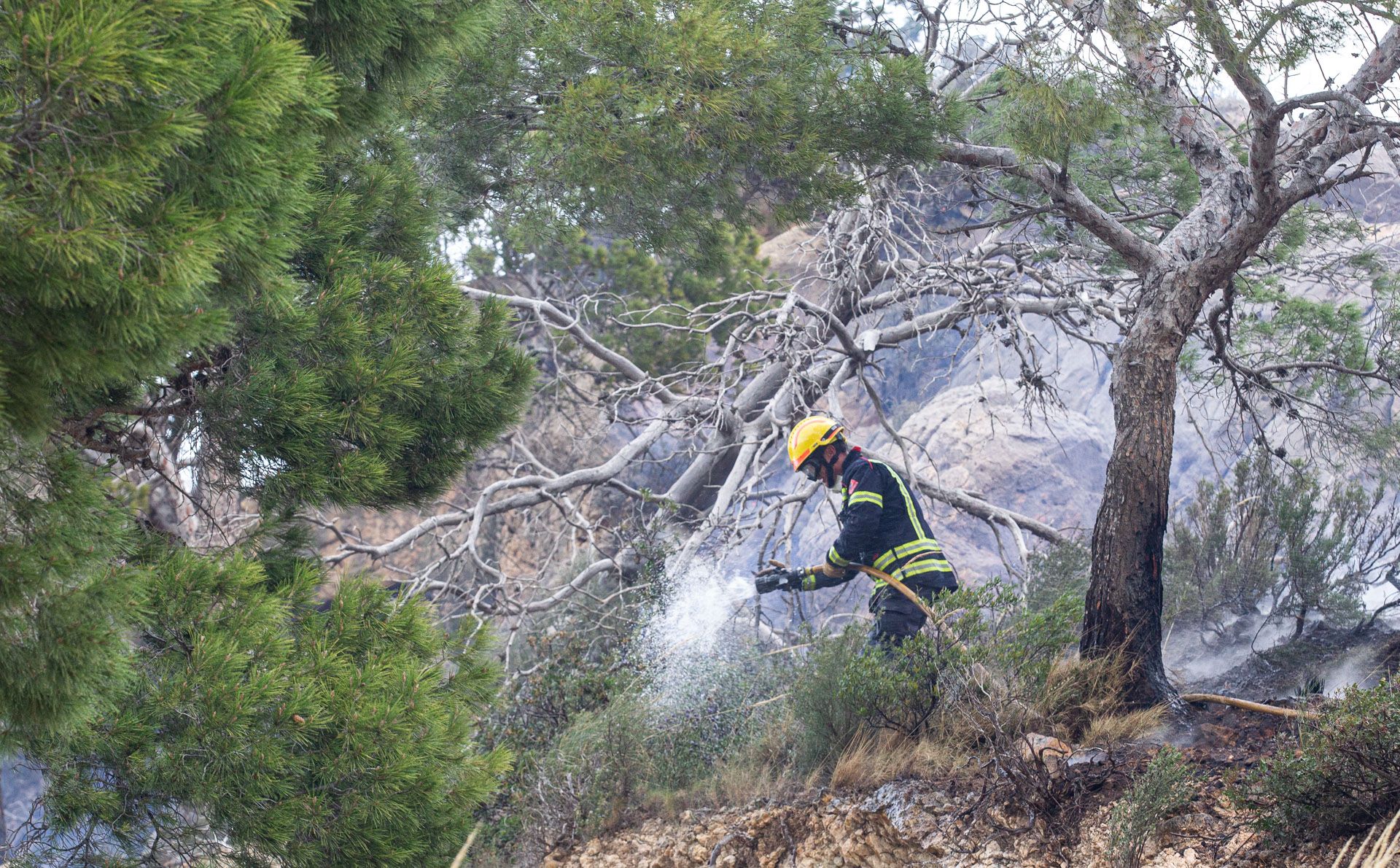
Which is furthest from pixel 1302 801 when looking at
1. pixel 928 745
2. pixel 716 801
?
pixel 716 801

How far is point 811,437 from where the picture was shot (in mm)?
6203

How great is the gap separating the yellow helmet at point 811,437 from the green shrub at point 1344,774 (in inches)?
127

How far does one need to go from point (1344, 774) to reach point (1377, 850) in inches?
20.3

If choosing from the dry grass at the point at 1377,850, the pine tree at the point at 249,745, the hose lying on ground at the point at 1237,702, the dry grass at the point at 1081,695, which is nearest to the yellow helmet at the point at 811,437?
the dry grass at the point at 1081,695

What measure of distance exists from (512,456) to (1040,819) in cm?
835

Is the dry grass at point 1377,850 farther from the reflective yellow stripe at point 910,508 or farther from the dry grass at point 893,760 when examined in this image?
the reflective yellow stripe at point 910,508

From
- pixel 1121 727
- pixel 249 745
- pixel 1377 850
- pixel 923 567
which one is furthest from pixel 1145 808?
pixel 249 745

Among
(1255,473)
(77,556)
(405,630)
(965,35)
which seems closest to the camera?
(77,556)

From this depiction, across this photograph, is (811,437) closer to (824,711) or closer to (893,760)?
(824,711)

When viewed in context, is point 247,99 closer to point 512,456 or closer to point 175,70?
point 175,70

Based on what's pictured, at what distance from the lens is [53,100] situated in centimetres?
194

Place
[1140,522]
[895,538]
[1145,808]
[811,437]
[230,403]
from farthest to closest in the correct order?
[811,437], [895,538], [1140,522], [230,403], [1145,808]

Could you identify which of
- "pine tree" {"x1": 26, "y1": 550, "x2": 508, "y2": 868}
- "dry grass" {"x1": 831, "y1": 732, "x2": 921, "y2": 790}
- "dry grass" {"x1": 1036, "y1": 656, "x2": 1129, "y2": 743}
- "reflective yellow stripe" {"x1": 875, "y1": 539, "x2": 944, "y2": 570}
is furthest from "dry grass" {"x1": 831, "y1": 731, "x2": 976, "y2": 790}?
"pine tree" {"x1": 26, "y1": 550, "x2": 508, "y2": 868}

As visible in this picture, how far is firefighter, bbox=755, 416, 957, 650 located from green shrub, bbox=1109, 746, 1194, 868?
215 cm
